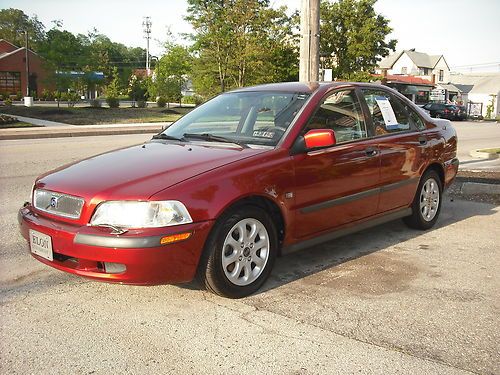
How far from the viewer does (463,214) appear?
6668 millimetres

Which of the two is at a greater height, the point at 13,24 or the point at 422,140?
the point at 13,24

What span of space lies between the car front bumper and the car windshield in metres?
1.15

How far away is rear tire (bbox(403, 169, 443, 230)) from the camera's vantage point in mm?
5609

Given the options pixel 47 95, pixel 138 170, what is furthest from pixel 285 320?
pixel 47 95

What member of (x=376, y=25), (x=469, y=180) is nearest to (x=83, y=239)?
(x=469, y=180)

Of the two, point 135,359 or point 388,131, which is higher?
point 388,131

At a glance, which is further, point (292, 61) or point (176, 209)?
point (292, 61)

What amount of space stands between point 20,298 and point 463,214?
5306 millimetres

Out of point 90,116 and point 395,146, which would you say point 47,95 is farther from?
point 395,146

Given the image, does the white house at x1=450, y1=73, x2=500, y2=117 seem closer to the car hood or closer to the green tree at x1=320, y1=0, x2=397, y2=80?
the green tree at x1=320, y1=0, x2=397, y2=80

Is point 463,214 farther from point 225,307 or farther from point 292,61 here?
point 292,61

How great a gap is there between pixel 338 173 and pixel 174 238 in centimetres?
172

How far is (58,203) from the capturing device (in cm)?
364

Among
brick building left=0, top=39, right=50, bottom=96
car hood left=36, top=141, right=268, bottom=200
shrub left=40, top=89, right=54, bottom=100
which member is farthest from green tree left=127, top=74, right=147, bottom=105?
car hood left=36, top=141, right=268, bottom=200
